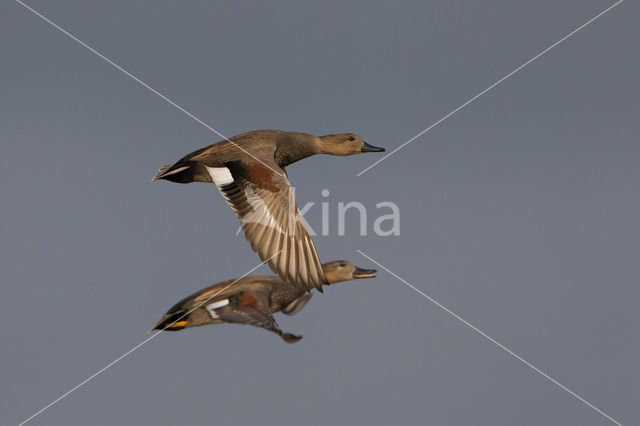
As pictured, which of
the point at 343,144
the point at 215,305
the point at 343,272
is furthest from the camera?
the point at 343,144

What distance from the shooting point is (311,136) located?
5.43 m

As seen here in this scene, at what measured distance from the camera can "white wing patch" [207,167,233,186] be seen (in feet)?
13.4

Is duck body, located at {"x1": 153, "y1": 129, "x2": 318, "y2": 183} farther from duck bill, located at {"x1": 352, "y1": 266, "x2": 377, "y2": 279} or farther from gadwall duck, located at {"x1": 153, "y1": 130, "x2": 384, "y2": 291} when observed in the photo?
duck bill, located at {"x1": 352, "y1": 266, "x2": 377, "y2": 279}

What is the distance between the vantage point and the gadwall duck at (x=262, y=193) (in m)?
3.70

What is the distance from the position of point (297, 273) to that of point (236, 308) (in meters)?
0.35

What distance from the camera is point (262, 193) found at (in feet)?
13.1

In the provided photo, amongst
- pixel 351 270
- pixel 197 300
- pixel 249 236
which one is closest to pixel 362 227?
pixel 351 270

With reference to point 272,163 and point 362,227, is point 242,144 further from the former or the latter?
point 362,227

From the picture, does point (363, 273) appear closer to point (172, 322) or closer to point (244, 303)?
point (244, 303)

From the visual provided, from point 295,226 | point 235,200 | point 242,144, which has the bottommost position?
point 295,226

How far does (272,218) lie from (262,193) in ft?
0.57

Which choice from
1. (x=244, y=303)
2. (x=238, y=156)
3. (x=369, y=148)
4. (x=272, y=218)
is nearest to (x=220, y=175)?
(x=238, y=156)

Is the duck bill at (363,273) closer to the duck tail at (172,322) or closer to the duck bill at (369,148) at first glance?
the duck tail at (172,322)

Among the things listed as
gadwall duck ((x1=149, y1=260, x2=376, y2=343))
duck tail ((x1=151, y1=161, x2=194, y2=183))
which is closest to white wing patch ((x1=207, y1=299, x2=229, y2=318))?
gadwall duck ((x1=149, y1=260, x2=376, y2=343))
